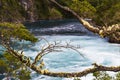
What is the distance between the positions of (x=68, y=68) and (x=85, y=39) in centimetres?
1138

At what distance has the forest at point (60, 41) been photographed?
14.3ft

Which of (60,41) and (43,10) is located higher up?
(43,10)

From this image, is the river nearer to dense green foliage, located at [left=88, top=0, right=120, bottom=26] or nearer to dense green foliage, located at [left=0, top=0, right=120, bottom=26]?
dense green foliage, located at [left=88, top=0, right=120, bottom=26]

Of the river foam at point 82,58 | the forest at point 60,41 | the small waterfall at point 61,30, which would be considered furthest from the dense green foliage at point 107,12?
the river foam at point 82,58

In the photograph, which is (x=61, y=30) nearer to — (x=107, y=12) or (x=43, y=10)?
(x=107, y=12)

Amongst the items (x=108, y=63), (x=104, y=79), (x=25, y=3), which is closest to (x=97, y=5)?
(x=25, y=3)

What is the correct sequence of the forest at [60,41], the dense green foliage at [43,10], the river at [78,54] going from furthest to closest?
the dense green foliage at [43,10], the river at [78,54], the forest at [60,41]

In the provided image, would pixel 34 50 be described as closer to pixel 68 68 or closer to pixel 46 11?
pixel 68 68

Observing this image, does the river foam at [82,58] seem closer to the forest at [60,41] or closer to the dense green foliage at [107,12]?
the forest at [60,41]

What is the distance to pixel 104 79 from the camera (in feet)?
29.9

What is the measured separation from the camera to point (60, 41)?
8500 mm

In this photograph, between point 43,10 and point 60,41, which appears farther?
point 43,10

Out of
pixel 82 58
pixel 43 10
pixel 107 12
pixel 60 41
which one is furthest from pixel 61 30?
pixel 60 41

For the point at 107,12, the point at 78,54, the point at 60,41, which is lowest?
the point at 60,41
